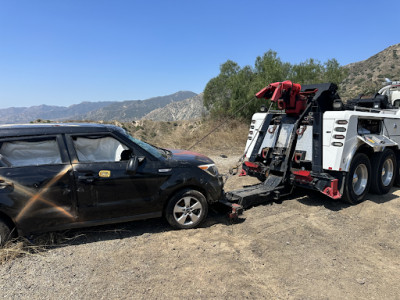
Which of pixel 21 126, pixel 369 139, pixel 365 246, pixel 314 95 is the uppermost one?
pixel 314 95

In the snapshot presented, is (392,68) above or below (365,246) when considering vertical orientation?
above

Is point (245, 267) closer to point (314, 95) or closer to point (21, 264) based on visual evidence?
point (21, 264)

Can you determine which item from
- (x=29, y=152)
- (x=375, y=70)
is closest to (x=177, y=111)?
(x=375, y=70)

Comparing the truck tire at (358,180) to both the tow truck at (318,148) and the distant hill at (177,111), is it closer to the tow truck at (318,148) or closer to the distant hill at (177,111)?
the tow truck at (318,148)

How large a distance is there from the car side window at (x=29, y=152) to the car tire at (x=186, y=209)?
176cm

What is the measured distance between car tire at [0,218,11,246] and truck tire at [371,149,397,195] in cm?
685

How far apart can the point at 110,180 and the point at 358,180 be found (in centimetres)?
517

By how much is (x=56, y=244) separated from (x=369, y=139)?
5.94 m

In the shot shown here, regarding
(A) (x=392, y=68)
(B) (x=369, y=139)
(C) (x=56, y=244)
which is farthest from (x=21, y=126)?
(A) (x=392, y=68)

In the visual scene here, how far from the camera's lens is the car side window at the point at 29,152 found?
3555mm

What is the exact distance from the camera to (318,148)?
17.3 feet

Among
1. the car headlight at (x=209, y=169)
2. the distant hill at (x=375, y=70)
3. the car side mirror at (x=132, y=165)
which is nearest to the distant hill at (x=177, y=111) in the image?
the distant hill at (x=375, y=70)

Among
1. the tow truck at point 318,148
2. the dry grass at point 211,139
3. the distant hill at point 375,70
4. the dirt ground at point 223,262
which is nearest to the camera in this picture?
the dirt ground at point 223,262

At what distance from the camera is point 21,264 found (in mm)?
3367
